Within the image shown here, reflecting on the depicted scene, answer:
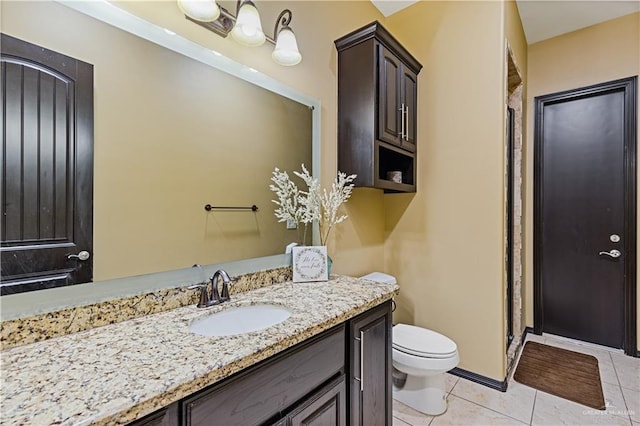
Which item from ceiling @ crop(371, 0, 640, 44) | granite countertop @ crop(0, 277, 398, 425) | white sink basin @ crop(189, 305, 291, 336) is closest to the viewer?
granite countertop @ crop(0, 277, 398, 425)

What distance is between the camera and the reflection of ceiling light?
115 cm

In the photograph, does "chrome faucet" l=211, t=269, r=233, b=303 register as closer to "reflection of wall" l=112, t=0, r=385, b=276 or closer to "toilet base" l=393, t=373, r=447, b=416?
"reflection of wall" l=112, t=0, r=385, b=276

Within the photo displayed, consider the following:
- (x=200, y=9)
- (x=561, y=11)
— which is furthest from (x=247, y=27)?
(x=561, y=11)

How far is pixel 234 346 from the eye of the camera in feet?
2.76

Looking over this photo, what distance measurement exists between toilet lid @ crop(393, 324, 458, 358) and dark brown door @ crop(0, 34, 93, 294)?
164 centimetres

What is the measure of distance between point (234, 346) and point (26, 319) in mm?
596

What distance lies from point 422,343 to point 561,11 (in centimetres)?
297

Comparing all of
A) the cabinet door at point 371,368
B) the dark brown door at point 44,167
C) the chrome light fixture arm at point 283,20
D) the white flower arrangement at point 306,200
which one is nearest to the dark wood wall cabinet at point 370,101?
the white flower arrangement at point 306,200

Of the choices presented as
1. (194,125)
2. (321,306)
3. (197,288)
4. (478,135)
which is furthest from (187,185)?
(478,135)

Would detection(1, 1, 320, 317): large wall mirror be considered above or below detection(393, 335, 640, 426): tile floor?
above

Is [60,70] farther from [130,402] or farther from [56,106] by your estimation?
[130,402]

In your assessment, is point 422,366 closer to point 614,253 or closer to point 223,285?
point 223,285

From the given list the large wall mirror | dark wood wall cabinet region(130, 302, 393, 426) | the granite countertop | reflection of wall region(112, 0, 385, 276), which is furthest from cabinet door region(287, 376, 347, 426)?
reflection of wall region(112, 0, 385, 276)

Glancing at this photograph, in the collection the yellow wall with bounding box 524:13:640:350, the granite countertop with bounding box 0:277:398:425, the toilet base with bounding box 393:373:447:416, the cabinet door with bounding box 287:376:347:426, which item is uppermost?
the yellow wall with bounding box 524:13:640:350
